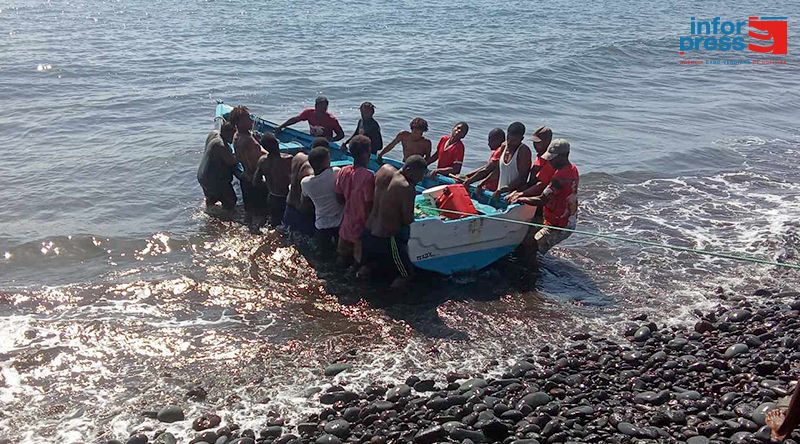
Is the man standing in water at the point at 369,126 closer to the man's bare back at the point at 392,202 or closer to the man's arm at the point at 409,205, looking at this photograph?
the man's bare back at the point at 392,202

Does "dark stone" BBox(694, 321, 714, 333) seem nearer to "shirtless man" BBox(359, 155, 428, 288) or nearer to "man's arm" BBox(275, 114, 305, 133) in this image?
"shirtless man" BBox(359, 155, 428, 288)

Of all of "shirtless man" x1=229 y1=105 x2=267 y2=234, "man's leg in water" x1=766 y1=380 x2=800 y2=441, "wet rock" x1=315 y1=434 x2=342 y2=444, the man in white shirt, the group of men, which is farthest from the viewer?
"shirtless man" x1=229 y1=105 x2=267 y2=234

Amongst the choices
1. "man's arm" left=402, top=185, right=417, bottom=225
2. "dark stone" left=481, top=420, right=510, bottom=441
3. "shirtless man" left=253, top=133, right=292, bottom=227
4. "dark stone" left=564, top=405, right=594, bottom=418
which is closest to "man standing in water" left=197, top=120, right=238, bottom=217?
"shirtless man" left=253, top=133, right=292, bottom=227

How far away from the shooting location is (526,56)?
30453 mm

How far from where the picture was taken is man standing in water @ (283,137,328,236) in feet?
34.6

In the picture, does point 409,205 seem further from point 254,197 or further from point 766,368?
point 766,368

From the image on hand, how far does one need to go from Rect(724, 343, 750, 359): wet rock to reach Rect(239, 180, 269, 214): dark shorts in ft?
25.5

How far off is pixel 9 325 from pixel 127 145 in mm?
9261

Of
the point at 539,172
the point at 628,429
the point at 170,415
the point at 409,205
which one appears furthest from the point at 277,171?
the point at 628,429

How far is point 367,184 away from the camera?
31.3 feet

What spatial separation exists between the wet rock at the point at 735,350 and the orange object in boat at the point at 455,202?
393cm

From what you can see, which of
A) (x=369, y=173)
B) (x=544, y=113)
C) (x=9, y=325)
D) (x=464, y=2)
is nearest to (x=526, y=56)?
(x=544, y=113)

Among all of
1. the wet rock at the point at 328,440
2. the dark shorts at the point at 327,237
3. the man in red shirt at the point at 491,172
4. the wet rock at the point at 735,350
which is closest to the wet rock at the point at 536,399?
the wet rock at the point at 328,440

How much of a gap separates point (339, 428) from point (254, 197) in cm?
665
